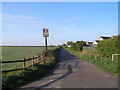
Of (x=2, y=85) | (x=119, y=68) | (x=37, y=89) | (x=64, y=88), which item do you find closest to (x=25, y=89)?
(x=37, y=89)

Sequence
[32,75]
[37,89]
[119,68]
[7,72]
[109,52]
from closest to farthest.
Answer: [37,89] < [7,72] < [32,75] < [119,68] < [109,52]

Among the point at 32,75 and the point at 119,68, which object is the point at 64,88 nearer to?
the point at 32,75

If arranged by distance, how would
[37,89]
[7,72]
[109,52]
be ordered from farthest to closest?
1. [109,52]
2. [7,72]
3. [37,89]

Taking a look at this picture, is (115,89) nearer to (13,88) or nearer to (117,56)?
(13,88)

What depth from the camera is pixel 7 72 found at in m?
9.73

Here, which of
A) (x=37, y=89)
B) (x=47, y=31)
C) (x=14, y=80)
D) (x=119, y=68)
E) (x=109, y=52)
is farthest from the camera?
(x=47, y=31)

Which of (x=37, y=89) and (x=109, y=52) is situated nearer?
(x=37, y=89)

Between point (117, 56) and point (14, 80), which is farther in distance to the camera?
point (117, 56)

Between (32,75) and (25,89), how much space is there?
2971 mm

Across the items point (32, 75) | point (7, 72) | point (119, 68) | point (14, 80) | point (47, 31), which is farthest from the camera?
point (47, 31)

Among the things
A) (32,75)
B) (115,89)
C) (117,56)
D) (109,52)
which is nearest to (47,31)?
(109,52)

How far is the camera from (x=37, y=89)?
7.44 meters

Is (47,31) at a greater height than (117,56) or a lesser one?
Result: greater

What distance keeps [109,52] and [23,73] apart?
38.5 feet
